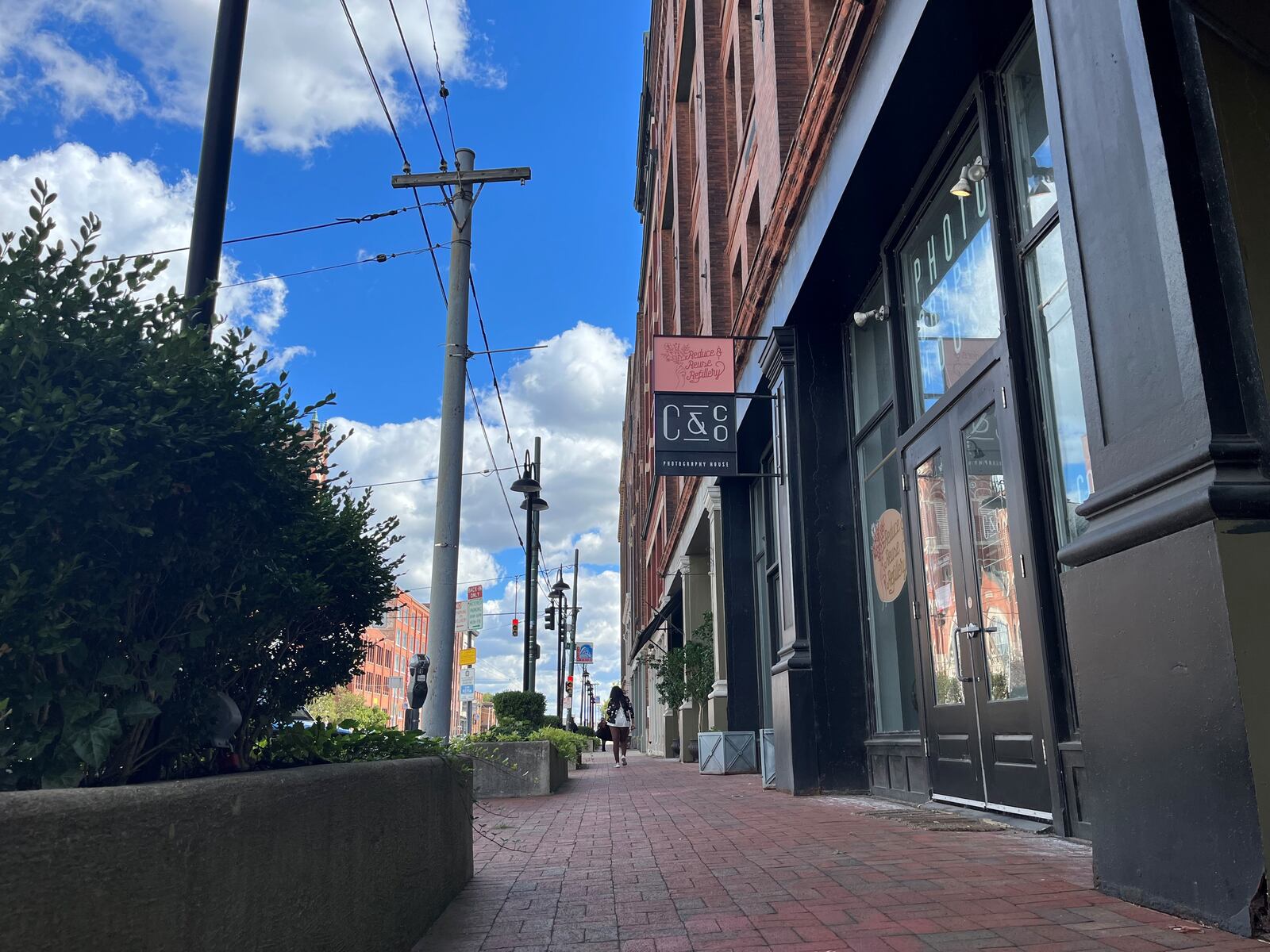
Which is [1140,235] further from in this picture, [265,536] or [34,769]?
[34,769]

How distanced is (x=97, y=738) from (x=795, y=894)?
3208 mm

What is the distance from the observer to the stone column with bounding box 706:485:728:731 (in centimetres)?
1805

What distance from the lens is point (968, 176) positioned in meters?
7.32

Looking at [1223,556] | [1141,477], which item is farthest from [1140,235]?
[1223,556]

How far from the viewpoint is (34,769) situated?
2553 mm

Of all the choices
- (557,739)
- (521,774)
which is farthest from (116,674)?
(557,739)

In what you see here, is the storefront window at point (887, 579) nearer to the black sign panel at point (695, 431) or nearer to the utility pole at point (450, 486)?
the black sign panel at point (695, 431)

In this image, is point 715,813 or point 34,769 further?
point 715,813

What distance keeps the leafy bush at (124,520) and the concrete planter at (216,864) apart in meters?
0.46

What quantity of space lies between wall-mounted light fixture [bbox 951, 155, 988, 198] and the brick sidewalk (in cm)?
452

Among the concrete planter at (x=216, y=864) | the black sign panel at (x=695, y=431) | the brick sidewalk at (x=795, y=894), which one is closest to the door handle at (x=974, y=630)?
the brick sidewalk at (x=795, y=894)

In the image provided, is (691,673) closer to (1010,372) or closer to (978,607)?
(978,607)

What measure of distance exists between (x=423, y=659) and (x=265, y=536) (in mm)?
6140

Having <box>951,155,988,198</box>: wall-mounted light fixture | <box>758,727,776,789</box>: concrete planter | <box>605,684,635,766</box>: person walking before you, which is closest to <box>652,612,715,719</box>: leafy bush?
<box>605,684,635,766</box>: person walking
